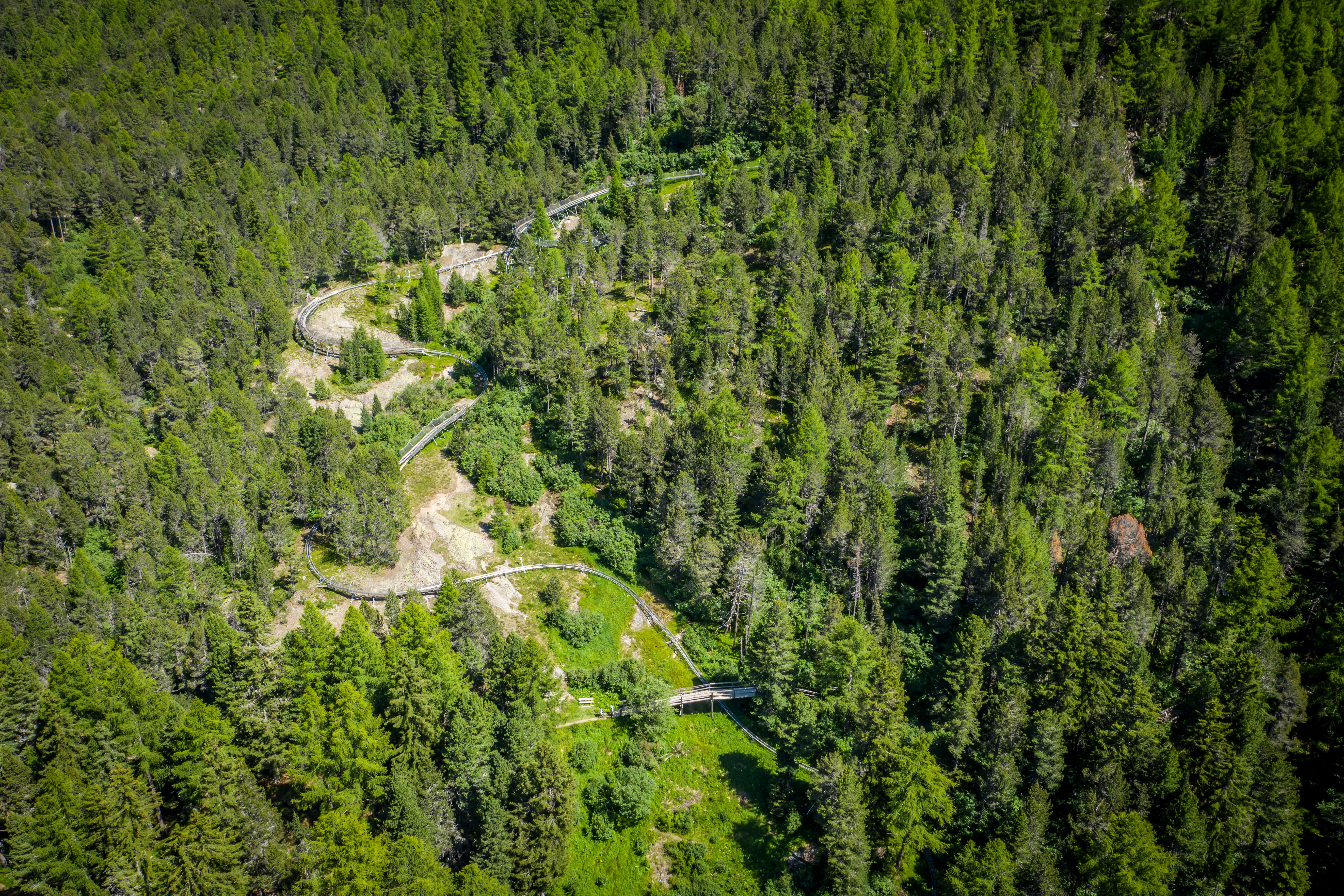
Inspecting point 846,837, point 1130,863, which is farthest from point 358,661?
point 1130,863

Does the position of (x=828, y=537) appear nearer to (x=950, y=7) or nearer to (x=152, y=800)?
(x=152, y=800)

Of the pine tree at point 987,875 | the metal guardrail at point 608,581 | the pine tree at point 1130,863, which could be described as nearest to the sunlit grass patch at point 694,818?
the metal guardrail at point 608,581

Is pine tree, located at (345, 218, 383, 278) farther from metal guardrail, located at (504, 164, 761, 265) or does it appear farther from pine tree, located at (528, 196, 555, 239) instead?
pine tree, located at (528, 196, 555, 239)

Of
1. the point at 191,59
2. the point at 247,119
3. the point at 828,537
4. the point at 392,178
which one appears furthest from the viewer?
the point at 191,59

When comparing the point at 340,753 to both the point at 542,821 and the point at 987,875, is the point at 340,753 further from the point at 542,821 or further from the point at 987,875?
the point at 987,875

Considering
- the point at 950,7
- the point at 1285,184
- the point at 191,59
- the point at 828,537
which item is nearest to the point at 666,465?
the point at 828,537

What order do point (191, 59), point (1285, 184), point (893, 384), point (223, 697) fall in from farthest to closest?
point (191, 59), point (1285, 184), point (893, 384), point (223, 697)
